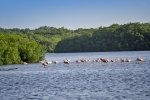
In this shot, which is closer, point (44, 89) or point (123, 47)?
point (44, 89)

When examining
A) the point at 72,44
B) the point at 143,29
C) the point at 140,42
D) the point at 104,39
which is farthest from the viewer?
the point at 72,44

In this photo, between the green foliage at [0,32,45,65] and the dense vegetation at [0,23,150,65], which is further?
the dense vegetation at [0,23,150,65]

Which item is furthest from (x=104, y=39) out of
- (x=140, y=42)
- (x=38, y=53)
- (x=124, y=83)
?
(x=124, y=83)

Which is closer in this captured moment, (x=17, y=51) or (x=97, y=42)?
(x=17, y=51)

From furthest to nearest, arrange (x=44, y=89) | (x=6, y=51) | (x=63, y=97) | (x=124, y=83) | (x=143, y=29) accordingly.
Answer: (x=143, y=29) < (x=6, y=51) < (x=124, y=83) < (x=44, y=89) < (x=63, y=97)

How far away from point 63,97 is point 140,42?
119 metres

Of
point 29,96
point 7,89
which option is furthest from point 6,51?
point 29,96

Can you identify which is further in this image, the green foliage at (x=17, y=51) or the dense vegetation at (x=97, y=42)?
the dense vegetation at (x=97, y=42)

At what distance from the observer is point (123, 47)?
485 feet

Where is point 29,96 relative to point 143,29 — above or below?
below

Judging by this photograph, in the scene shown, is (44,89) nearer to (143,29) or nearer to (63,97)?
(63,97)

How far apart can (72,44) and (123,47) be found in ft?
119

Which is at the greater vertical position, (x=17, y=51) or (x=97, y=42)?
(x=97, y=42)

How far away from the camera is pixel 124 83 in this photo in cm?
3167
